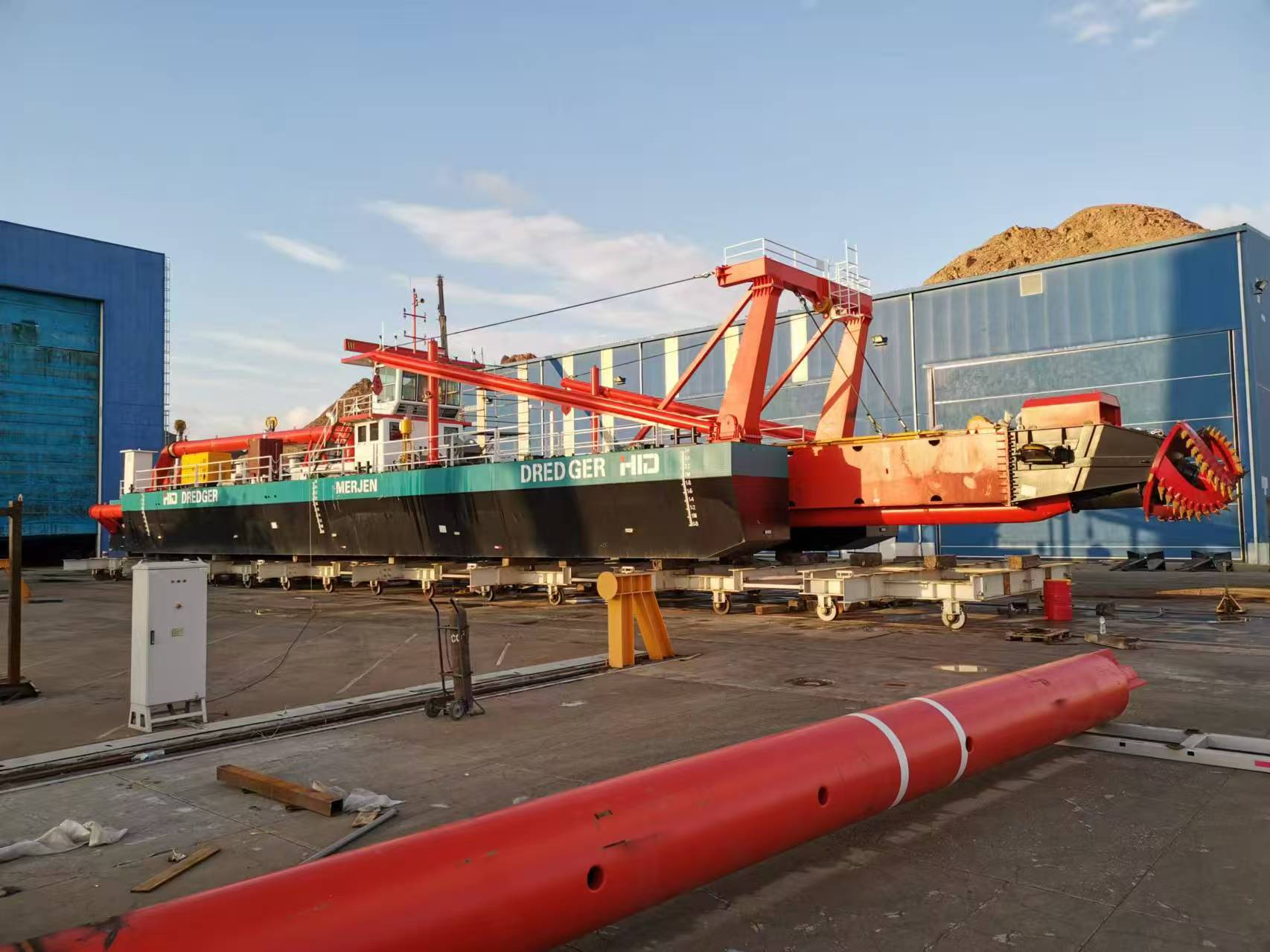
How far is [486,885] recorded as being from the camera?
2.78 meters

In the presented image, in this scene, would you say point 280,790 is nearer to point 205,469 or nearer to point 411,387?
point 411,387

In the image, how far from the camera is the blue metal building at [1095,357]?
878 inches

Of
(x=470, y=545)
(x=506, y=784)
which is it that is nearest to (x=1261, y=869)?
(x=506, y=784)

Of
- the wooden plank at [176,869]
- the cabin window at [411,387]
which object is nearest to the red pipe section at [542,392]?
the cabin window at [411,387]

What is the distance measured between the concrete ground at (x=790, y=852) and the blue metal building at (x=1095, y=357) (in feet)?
37.3

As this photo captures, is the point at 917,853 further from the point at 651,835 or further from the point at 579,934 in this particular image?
the point at 579,934

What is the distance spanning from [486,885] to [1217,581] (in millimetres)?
19815

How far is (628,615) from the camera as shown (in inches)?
365

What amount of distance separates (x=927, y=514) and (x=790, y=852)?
962 cm

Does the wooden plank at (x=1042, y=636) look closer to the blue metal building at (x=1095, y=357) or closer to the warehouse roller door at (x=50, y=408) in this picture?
the blue metal building at (x=1095, y=357)

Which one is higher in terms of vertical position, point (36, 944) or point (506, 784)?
point (36, 944)

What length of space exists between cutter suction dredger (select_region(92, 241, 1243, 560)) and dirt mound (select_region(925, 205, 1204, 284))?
88387 mm

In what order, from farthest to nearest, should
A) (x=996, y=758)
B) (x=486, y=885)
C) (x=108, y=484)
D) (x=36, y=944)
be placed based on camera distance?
1. (x=108, y=484)
2. (x=996, y=758)
3. (x=486, y=885)
4. (x=36, y=944)

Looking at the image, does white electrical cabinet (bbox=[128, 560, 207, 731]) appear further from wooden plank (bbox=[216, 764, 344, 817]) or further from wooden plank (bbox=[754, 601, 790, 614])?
wooden plank (bbox=[754, 601, 790, 614])
